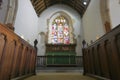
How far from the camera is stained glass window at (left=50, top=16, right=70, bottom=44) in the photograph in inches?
354

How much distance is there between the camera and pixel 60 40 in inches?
354

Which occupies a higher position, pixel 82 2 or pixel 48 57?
pixel 82 2

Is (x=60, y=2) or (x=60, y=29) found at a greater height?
(x=60, y=2)

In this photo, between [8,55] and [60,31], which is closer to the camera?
[8,55]

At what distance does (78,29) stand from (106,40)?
7514 millimetres

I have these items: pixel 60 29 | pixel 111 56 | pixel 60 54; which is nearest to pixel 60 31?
pixel 60 29

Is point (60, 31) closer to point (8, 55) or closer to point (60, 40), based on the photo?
point (60, 40)

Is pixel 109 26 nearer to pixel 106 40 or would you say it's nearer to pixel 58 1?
pixel 106 40

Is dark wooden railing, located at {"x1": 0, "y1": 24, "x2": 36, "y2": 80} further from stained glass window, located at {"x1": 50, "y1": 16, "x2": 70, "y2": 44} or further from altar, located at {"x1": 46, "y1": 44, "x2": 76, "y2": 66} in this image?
stained glass window, located at {"x1": 50, "y1": 16, "x2": 70, "y2": 44}

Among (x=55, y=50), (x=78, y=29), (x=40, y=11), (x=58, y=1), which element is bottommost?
(x=55, y=50)

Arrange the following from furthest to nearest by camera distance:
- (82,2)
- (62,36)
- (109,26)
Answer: (62,36) < (82,2) < (109,26)

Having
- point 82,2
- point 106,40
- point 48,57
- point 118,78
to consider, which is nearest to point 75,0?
point 82,2

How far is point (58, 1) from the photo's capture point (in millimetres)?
9766

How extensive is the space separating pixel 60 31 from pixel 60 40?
2.56ft
